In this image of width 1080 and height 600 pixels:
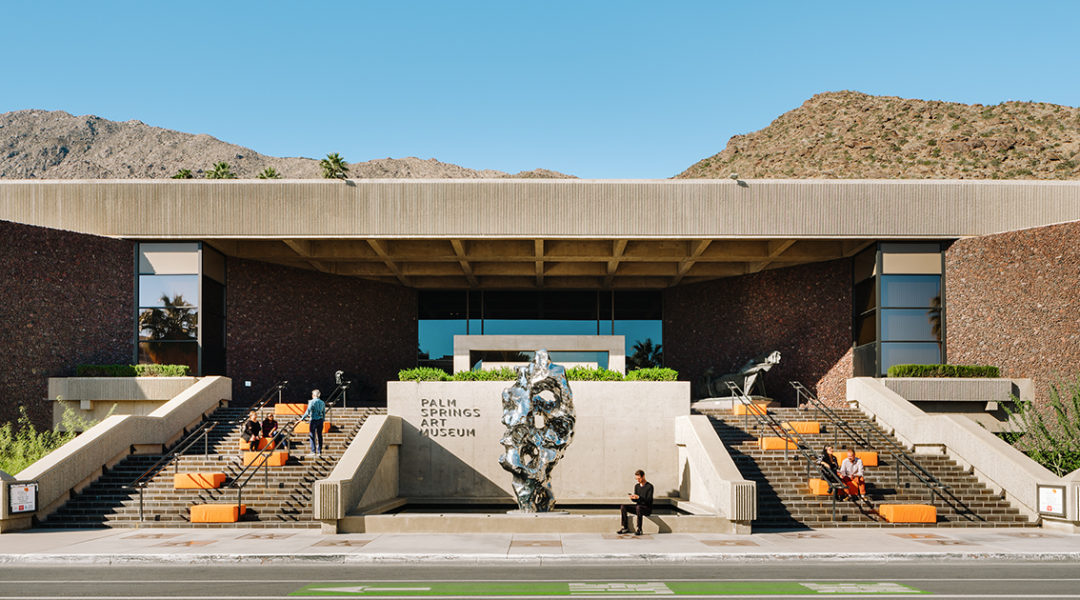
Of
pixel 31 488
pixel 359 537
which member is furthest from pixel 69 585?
pixel 31 488

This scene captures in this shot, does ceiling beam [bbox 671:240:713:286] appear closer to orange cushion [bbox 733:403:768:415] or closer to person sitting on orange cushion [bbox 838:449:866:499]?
orange cushion [bbox 733:403:768:415]

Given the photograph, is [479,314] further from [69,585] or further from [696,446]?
[69,585]

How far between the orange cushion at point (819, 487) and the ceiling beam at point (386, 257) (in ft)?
54.7

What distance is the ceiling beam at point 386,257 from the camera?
100 ft

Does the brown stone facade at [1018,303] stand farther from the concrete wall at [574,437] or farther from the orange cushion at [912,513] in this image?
the orange cushion at [912,513]

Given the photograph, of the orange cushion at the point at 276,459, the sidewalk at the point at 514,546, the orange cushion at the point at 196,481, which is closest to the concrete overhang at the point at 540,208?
the orange cushion at the point at 276,459

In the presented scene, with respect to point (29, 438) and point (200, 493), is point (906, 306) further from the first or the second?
point (29, 438)

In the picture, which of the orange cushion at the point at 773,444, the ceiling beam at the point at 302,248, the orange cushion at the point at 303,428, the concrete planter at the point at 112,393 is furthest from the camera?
the ceiling beam at the point at 302,248

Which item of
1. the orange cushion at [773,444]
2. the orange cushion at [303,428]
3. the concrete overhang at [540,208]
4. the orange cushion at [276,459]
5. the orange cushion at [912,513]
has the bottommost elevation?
the orange cushion at [912,513]

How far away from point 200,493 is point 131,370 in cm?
925

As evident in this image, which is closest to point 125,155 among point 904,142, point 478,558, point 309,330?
point 904,142

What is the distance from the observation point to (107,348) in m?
28.4

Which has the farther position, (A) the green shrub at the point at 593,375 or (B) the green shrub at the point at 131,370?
(B) the green shrub at the point at 131,370

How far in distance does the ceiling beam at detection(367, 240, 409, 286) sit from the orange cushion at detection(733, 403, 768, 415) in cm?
1305
